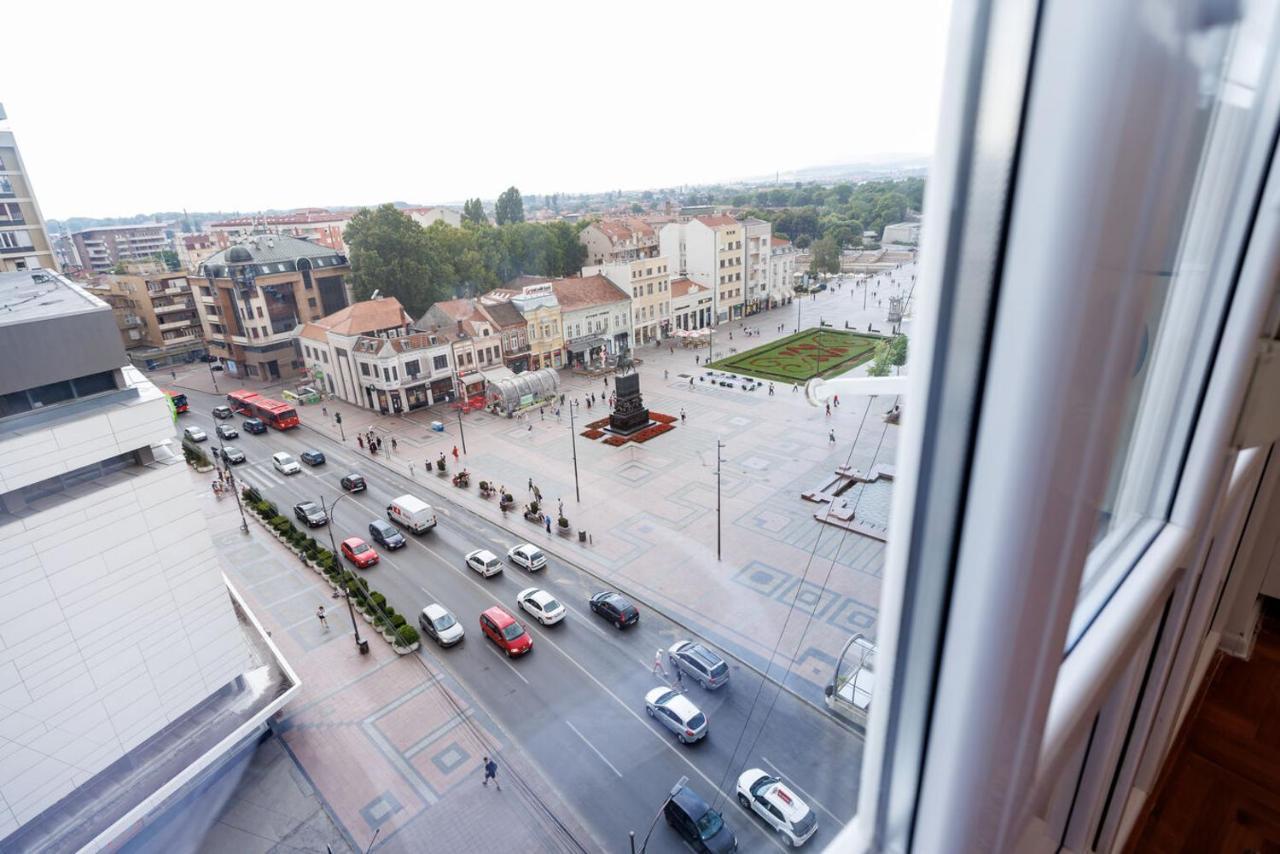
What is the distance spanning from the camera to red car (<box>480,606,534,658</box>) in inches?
218

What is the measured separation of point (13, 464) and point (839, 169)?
3962 mm

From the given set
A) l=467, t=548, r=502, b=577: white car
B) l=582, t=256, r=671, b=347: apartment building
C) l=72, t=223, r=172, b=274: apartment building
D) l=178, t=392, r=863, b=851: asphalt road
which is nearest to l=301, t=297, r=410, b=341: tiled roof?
l=72, t=223, r=172, b=274: apartment building

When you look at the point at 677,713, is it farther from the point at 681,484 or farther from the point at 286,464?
the point at 286,464

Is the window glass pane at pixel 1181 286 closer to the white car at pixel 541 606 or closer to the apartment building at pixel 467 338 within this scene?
the white car at pixel 541 606

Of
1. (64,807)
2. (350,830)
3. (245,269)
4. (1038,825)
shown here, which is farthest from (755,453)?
(245,269)

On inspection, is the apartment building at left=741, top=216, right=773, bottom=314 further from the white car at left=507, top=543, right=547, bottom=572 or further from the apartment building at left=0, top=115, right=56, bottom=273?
the apartment building at left=0, top=115, right=56, bottom=273

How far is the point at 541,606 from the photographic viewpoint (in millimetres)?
5984

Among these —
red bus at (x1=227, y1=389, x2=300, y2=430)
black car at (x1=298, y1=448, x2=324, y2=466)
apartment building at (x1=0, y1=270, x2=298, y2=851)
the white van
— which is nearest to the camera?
apartment building at (x1=0, y1=270, x2=298, y2=851)

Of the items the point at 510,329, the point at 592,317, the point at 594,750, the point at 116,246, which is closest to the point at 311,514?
the point at 594,750

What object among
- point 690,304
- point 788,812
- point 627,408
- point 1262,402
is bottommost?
point 627,408

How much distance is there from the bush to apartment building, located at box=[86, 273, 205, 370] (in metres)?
3.92

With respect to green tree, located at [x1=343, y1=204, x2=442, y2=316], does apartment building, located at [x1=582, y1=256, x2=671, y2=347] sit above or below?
below

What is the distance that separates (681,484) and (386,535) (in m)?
3.64

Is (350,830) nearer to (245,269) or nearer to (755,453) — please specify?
(755,453)
